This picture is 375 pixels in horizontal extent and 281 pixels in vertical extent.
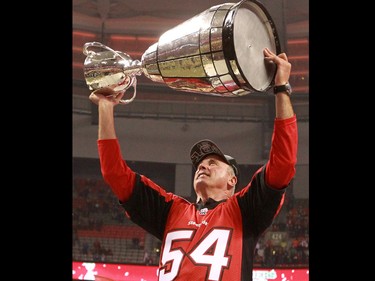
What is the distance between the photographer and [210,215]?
6.94 feet

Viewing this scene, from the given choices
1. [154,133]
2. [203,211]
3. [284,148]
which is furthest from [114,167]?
[154,133]

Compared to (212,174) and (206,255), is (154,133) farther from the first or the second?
(206,255)

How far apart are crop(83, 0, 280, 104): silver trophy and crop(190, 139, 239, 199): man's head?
543mm

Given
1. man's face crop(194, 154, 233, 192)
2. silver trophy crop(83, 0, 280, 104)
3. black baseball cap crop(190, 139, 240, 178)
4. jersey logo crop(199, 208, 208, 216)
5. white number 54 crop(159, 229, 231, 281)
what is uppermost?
silver trophy crop(83, 0, 280, 104)

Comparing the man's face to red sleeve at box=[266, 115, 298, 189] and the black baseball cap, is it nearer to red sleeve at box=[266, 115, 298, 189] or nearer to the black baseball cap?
the black baseball cap

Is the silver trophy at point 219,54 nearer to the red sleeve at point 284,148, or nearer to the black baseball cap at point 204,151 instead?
the red sleeve at point 284,148

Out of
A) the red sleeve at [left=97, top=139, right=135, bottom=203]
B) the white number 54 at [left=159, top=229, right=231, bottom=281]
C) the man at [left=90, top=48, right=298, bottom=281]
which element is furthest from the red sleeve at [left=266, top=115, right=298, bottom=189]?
the red sleeve at [left=97, top=139, right=135, bottom=203]

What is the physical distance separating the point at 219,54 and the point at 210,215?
0.69 meters

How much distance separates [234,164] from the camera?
7.87 ft

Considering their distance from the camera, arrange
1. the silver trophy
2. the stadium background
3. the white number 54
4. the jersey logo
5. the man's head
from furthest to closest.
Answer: the stadium background → the man's head → the jersey logo → the white number 54 → the silver trophy

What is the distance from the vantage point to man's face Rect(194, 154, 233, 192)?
2.25 metres
